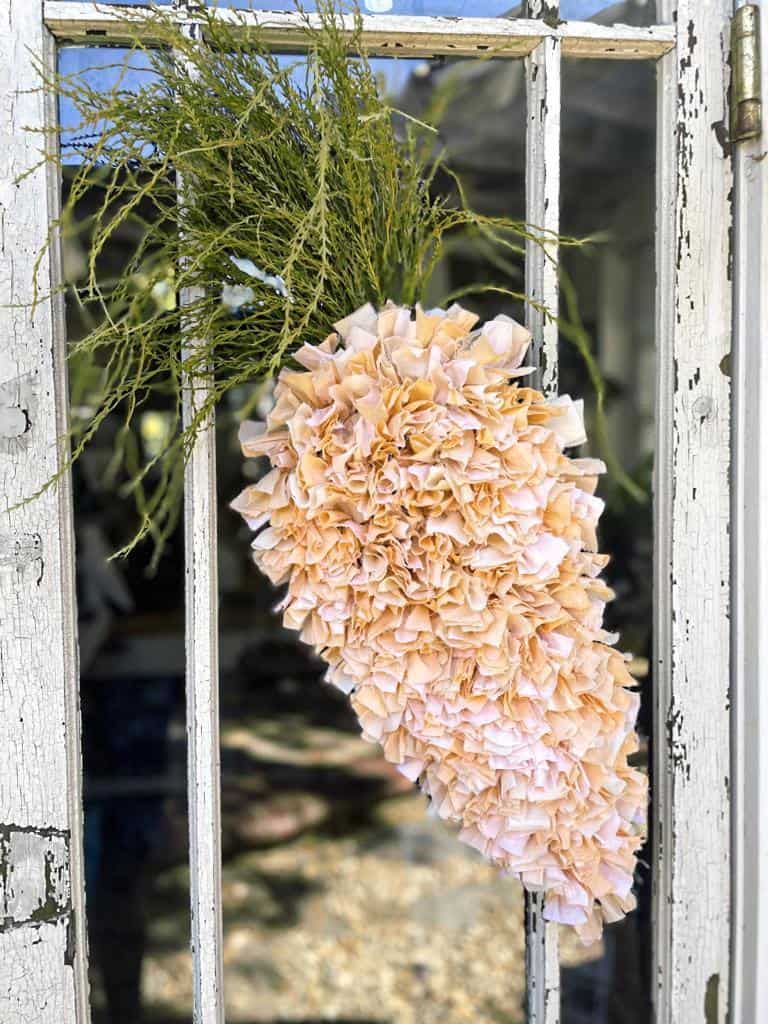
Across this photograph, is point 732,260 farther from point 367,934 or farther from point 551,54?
point 367,934

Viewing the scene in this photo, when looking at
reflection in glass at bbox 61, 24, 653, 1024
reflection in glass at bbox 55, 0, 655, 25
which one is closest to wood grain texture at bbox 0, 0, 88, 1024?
reflection in glass at bbox 55, 0, 655, 25

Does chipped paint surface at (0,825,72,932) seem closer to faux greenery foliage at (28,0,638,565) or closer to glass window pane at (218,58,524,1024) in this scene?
faux greenery foliage at (28,0,638,565)

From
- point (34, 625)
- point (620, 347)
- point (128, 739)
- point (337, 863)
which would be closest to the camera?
point (34, 625)

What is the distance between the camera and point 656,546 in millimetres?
978

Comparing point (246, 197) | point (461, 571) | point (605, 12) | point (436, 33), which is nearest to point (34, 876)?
point (461, 571)

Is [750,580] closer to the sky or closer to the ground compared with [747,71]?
closer to the ground

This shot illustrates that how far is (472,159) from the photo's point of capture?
8.00ft

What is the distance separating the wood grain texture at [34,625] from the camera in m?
0.85

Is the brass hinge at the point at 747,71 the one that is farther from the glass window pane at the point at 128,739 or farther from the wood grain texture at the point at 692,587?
the glass window pane at the point at 128,739

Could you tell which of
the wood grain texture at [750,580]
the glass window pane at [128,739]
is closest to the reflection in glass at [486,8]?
the wood grain texture at [750,580]

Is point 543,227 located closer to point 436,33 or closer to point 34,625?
point 436,33

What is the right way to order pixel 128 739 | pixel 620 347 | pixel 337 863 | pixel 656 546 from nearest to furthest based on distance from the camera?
pixel 656 546, pixel 128 739, pixel 337 863, pixel 620 347

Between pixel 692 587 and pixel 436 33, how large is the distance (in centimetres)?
66

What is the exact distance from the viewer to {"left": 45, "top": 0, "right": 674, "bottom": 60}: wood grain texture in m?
0.84
